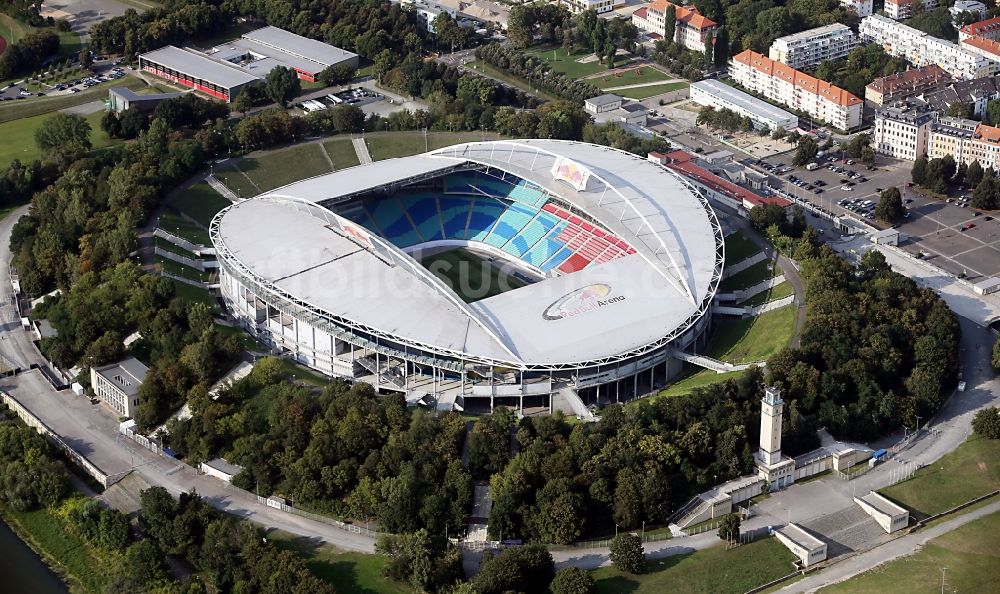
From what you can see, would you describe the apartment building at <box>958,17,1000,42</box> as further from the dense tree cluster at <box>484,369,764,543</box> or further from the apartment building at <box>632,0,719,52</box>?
the dense tree cluster at <box>484,369,764,543</box>

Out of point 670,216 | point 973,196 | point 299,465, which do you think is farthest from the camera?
point 973,196

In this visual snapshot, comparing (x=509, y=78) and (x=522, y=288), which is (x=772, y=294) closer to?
(x=522, y=288)

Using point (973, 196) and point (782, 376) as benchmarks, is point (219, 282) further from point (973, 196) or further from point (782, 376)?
point (973, 196)

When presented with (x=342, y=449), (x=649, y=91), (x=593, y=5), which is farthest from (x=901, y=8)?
(x=342, y=449)

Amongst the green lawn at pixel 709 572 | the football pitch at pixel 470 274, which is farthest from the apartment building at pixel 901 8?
the green lawn at pixel 709 572

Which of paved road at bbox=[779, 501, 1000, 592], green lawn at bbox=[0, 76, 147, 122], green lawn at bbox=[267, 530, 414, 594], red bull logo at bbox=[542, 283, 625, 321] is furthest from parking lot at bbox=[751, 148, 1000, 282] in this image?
green lawn at bbox=[0, 76, 147, 122]

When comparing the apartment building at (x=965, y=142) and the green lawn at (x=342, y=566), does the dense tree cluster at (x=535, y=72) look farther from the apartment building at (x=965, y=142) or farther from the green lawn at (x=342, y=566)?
the green lawn at (x=342, y=566)

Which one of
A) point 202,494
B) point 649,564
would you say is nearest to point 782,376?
point 649,564
